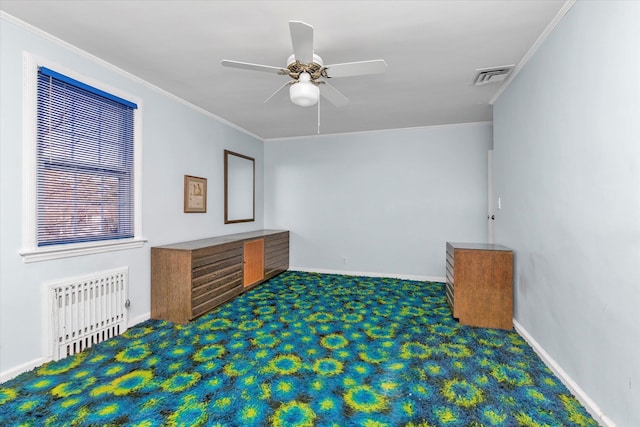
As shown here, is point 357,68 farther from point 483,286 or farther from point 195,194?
point 195,194

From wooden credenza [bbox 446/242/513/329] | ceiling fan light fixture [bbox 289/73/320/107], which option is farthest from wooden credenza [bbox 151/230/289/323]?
wooden credenza [bbox 446/242/513/329]

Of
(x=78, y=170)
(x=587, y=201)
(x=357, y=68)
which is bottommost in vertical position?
(x=587, y=201)

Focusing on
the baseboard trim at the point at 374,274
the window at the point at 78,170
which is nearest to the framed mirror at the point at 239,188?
the baseboard trim at the point at 374,274

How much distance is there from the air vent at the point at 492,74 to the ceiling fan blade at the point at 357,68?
1275 millimetres

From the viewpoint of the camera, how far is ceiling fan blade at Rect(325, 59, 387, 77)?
2.12 m

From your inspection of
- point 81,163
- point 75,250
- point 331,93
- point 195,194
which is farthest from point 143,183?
point 331,93

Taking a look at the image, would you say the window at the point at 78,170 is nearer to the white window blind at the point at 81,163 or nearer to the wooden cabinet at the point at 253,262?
the white window blind at the point at 81,163

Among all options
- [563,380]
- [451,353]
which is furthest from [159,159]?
[563,380]

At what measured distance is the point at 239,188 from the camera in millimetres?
4883

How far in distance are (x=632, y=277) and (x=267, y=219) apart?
5.02 m

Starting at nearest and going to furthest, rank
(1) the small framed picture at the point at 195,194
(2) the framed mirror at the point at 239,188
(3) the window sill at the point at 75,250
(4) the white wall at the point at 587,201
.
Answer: (4) the white wall at the point at 587,201 → (3) the window sill at the point at 75,250 → (1) the small framed picture at the point at 195,194 → (2) the framed mirror at the point at 239,188

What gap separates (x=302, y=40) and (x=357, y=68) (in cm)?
51

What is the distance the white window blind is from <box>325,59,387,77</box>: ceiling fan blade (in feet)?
6.99

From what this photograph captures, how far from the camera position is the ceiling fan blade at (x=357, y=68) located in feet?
6.96
